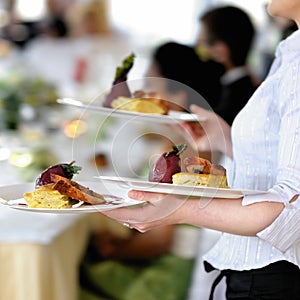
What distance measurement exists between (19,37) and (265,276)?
5091 mm

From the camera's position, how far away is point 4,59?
529cm

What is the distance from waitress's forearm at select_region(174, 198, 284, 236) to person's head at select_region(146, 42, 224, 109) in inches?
50.8

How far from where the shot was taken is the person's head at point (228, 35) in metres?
2.66

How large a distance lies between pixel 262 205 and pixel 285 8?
12.7 inches

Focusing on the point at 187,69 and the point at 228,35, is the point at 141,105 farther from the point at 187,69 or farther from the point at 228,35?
the point at 228,35

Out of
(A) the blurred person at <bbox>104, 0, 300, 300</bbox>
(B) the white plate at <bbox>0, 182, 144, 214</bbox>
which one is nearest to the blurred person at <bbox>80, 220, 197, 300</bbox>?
(A) the blurred person at <bbox>104, 0, 300, 300</bbox>

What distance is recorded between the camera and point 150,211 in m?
1.03

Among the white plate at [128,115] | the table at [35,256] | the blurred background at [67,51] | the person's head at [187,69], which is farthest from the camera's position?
the blurred background at [67,51]

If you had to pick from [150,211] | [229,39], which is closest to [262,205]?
[150,211]

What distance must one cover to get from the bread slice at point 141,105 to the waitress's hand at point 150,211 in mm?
311

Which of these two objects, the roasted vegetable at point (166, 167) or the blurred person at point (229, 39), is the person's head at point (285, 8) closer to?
the roasted vegetable at point (166, 167)

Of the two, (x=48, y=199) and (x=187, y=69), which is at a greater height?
(x=48, y=199)

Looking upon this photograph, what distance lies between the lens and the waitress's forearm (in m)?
1.03

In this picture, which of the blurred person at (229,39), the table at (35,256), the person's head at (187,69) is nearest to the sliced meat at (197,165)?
the table at (35,256)
